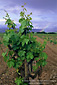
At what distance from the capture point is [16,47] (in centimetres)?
416

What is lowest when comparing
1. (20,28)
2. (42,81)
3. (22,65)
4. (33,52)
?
(42,81)

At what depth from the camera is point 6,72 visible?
5.98 meters

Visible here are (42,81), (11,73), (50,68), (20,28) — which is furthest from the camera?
(50,68)

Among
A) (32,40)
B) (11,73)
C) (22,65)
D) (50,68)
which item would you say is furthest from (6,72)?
(32,40)

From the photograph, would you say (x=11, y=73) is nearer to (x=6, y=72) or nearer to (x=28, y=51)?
(x=6, y=72)

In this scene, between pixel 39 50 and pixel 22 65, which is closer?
pixel 39 50

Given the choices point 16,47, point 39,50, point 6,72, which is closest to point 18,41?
point 16,47

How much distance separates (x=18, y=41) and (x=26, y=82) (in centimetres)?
156

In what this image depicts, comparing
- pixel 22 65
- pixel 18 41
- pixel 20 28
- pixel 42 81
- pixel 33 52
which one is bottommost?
pixel 42 81

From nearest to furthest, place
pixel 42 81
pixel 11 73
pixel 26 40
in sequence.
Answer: pixel 26 40 < pixel 42 81 < pixel 11 73

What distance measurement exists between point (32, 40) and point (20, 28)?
54cm

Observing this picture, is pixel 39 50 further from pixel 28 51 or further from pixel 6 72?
pixel 6 72

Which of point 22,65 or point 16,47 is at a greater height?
point 16,47

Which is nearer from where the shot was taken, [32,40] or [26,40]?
[26,40]
